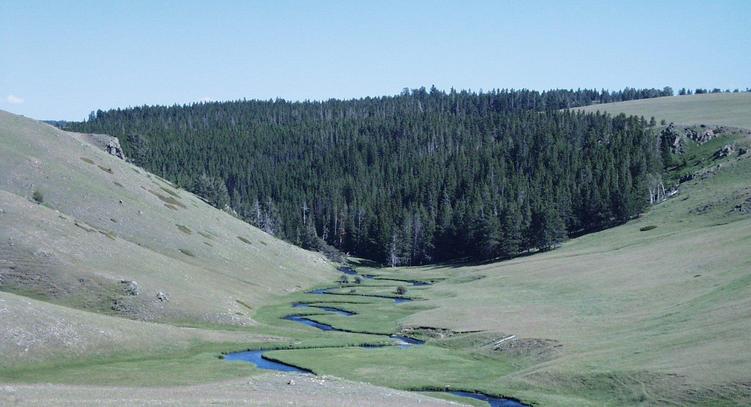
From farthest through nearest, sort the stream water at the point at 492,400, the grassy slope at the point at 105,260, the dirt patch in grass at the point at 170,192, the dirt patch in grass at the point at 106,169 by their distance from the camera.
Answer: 1. the dirt patch in grass at the point at 170,192
2. the dirt patch in grass at the point at 106,169
3. the grassy slope at the point at 105,260
4. the stream water at the point at 492,400

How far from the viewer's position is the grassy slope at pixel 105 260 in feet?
179

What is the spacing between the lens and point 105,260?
246 ft

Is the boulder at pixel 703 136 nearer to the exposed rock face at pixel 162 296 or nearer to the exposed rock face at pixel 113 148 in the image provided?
the exposed rock face at pixel 113 148

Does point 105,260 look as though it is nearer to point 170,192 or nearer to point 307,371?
point 307,371

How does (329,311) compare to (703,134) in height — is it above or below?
below

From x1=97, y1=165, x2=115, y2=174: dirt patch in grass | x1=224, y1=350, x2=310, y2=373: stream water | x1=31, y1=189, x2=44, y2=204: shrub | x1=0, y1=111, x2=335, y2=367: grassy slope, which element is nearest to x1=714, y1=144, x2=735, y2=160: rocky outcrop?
x1=0, y1=111, x2=335, y2=367: grassy slope

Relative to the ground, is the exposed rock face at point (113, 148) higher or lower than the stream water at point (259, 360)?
higher

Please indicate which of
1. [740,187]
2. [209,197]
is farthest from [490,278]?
[209,197]

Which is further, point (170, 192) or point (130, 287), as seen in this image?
point (170, 192)

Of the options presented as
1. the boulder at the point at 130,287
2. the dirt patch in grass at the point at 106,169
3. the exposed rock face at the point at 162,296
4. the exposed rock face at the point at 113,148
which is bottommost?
the exposed rock face at the point at 162,296

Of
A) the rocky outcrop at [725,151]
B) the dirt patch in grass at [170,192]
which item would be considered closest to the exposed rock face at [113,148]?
the dirt patch in grass at [170,192]

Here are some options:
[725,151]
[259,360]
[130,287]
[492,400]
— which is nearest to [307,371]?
[259,360]

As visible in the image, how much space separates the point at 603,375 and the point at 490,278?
217 ft

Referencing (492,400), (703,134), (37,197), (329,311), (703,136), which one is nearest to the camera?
(492,400)
